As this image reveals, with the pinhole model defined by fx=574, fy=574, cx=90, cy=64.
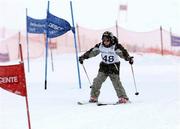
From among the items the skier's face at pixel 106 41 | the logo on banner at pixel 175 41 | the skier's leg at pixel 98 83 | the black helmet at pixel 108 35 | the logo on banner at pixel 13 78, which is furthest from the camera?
the logo on banner at pixel 175 41

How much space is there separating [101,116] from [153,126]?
4.36 feet

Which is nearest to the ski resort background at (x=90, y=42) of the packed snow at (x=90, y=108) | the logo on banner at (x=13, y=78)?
the packed snow at (x=90, y=108)

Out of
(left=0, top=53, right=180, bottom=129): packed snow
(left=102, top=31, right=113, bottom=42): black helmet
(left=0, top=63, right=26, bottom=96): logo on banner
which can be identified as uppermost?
(left=102, top=31, right=113, bottom=42): black helmet

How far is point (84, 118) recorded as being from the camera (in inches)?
356

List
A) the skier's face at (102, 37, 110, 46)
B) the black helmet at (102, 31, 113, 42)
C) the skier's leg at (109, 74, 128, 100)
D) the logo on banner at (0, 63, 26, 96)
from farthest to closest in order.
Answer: the skier's leg at (109, 74, 128, 100), the skier's face at (102, 37, 110, 46), the black helmet at (102, 31, 113, 42), the logo on banner at (0, 63, 26, 96)

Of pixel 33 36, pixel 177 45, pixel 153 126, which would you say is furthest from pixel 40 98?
pixel 33 36

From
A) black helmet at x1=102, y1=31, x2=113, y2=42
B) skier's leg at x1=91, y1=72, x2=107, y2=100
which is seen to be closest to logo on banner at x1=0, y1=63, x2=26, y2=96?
black helmet at x1=102, y1=31, x2=113, y2=42

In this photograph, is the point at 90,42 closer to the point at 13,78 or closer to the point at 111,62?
the point at 111,62

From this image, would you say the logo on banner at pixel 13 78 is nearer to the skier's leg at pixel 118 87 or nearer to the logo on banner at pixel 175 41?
the skier's leg at pixel 118 87

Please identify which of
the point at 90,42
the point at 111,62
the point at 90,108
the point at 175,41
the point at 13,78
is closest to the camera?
the point at 13,78

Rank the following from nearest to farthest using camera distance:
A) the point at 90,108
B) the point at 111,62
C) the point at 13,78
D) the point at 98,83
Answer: the point at 13,78 < the point at 90,108 < the point at 111,62 < the point at 98,83

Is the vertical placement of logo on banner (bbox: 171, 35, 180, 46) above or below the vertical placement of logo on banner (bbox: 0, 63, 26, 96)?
above

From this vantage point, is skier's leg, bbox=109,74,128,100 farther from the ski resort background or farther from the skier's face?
the ski resort background

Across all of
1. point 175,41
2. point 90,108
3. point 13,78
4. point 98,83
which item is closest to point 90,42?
point 175,41
